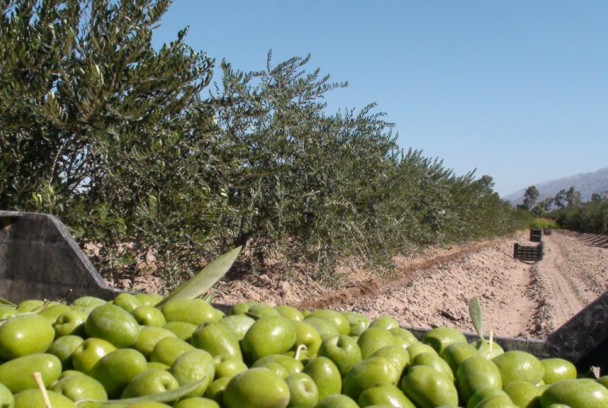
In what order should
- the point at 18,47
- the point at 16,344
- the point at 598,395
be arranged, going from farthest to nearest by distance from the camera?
the point at 18,47
the point at 16,344
the point at 598,395

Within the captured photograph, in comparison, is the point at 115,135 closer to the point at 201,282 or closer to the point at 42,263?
the point at 42,263

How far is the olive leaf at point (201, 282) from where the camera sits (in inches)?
103

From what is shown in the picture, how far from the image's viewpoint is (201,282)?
2719 mm

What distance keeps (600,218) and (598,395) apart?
3019 inches

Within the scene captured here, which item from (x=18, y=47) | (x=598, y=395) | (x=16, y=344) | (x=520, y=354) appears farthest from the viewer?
(x=18, y=47)

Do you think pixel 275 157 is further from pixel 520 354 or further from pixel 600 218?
pixel 600 218

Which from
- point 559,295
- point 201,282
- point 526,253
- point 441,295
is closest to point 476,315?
point 201,282

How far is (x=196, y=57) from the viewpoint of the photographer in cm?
570

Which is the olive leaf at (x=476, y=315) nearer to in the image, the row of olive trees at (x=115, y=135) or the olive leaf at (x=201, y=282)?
the olive leaf at (x=201, y=282)

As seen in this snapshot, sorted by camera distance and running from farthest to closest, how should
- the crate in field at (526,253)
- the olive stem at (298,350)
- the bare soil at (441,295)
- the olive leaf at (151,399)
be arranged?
the crate in field at (526,253), the bare soil at (441,295), the olive stem at (298,350), the olive leaf at (151,399)

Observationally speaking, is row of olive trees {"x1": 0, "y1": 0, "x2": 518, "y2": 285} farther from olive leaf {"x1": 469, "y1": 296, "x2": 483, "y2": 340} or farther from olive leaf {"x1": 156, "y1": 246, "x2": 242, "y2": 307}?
olive leaf {"x1": 469, "y1": 296, "x2": 483, "y2": 340}

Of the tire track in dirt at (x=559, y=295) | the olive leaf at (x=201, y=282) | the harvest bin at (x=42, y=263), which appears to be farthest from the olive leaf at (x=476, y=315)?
the tire track in dirt at (x=559, y=295)

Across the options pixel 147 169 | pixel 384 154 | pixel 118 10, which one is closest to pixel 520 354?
pixel 147 169

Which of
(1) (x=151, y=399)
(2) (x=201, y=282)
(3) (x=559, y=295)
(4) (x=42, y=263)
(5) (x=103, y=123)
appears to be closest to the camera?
(1) (x=151, y=399)
